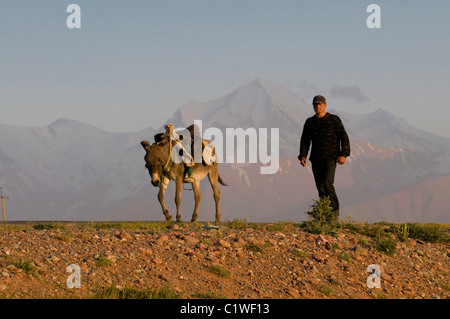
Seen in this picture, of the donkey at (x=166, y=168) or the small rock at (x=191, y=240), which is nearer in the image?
the small rock at (x=191, y=240)

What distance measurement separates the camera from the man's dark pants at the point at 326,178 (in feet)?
50.3

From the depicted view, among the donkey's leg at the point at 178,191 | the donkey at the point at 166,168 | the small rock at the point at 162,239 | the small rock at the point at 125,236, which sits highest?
the donkey at the point at 166,168

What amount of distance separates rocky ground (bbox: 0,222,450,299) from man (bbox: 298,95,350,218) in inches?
55.3

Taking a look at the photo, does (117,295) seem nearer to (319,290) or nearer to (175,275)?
(175,275)

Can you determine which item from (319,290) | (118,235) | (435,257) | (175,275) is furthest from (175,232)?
(435,257)

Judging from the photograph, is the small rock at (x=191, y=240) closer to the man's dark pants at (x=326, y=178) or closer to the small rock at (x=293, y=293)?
the small rock at (x=293, y=293)

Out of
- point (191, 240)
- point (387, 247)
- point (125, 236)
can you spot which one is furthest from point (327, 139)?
point (125, 236)

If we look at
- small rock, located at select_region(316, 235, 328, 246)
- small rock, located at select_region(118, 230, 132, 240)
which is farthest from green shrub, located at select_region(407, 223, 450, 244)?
small rock, located at select_region(118, 230, 132, 240)

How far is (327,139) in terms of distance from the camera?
15352 mm

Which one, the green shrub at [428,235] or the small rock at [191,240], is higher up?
the small rock at [191,240]

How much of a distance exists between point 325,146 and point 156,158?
5.15 meters

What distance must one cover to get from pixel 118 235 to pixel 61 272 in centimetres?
286


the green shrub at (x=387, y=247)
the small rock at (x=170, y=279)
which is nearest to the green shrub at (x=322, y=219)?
the green shrub at (x=387, y=247)
